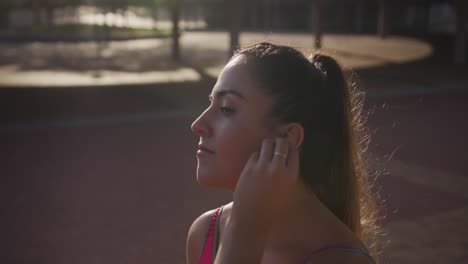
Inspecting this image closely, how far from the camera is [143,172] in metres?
7.41

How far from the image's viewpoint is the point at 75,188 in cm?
671

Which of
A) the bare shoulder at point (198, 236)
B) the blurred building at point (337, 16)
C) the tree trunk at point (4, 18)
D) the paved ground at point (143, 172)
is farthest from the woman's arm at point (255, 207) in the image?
the blurred building at point (337, 16)

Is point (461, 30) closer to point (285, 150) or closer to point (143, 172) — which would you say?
point (143, 172)

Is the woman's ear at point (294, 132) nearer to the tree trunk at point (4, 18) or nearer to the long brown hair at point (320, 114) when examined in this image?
the long brown hair at point (320, 114)

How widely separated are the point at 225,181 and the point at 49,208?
4.80 metres

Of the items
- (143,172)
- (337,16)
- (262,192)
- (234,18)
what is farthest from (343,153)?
(337,16)

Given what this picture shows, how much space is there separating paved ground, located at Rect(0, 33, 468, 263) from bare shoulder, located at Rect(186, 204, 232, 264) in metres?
1.54

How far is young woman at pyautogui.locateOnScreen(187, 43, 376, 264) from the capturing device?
4.72 feet

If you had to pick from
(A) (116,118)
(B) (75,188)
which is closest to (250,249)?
(B) (75,188)

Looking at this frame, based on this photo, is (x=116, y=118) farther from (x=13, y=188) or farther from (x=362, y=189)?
(x=362, y=189)

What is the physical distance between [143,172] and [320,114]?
5.96 meters

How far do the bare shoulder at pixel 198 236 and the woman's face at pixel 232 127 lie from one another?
27cm

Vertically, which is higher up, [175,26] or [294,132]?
[294,132]

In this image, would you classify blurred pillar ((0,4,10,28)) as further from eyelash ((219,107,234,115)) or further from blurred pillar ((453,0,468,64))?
eyelash ((219,107,234,115))
